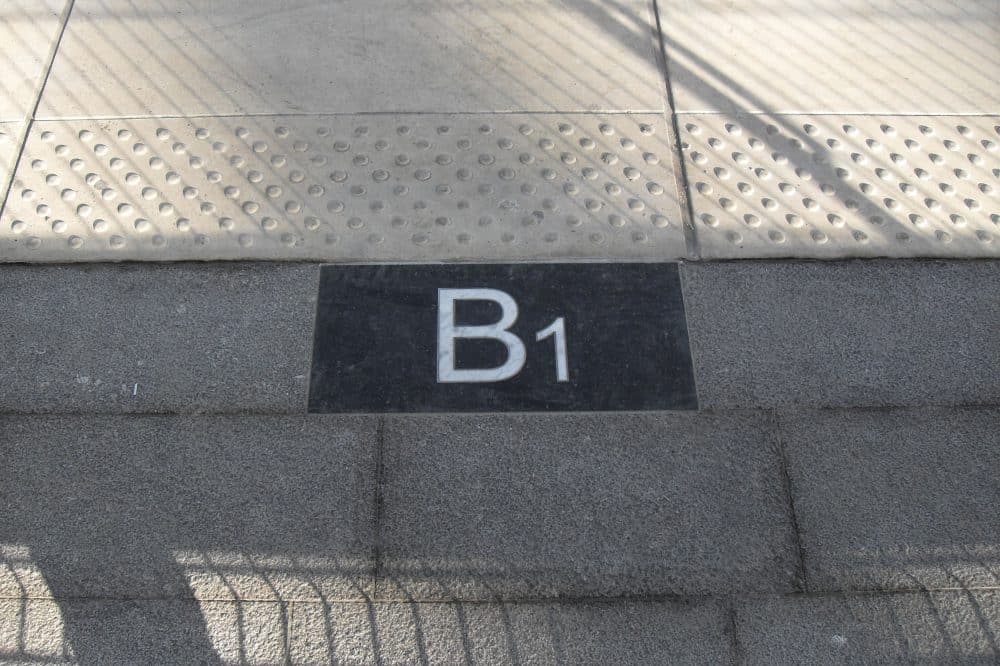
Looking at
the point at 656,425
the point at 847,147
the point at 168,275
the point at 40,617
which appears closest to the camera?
the point at 40,617

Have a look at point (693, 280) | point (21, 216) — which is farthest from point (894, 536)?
point (21, 216)

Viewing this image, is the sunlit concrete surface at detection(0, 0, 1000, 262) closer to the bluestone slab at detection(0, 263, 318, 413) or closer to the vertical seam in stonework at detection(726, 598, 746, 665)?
the bluestone slab at detection(0, 263, 318, 413)

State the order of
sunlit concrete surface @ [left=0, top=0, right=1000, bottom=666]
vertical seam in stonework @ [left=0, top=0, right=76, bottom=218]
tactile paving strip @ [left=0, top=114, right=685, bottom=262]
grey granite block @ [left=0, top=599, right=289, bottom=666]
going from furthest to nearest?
vertical seam in stonework @ [left=0, top=0, right=76, bottom=218] < tactile paving strip @ [left=0, top=114, right=685, bottom=262] < sunlit concrete surface @ [left=0, top=0, right=1000, bottom=666] < grey granite block @ [left=0, top=599, right=289, bottom=666]

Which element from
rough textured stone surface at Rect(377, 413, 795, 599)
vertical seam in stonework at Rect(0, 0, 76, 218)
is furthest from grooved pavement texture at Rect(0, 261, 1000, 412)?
vertical seam in stonework at Rect(0, 0, 76, 218)

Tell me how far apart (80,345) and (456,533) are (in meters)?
1.94

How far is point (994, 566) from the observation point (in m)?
3.12

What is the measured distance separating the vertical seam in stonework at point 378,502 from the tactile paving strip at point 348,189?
36.3 inches

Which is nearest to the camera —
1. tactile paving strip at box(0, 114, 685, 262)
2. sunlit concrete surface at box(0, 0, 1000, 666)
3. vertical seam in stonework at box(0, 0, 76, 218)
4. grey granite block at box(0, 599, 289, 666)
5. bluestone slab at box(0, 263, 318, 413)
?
grey granite block at box(0, 599, 289, 666)

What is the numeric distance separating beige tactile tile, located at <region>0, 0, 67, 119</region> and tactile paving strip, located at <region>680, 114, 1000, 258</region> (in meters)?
3.66

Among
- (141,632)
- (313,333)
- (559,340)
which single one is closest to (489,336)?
(559,340)

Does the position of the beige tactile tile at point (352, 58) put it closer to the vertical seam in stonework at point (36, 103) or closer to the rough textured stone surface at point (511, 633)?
the vertical seam in stonework at point (36, 103)

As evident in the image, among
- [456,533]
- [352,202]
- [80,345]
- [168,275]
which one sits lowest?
[456,533]

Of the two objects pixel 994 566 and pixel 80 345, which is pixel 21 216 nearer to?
pixel 80 345

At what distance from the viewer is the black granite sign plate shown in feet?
11.4
